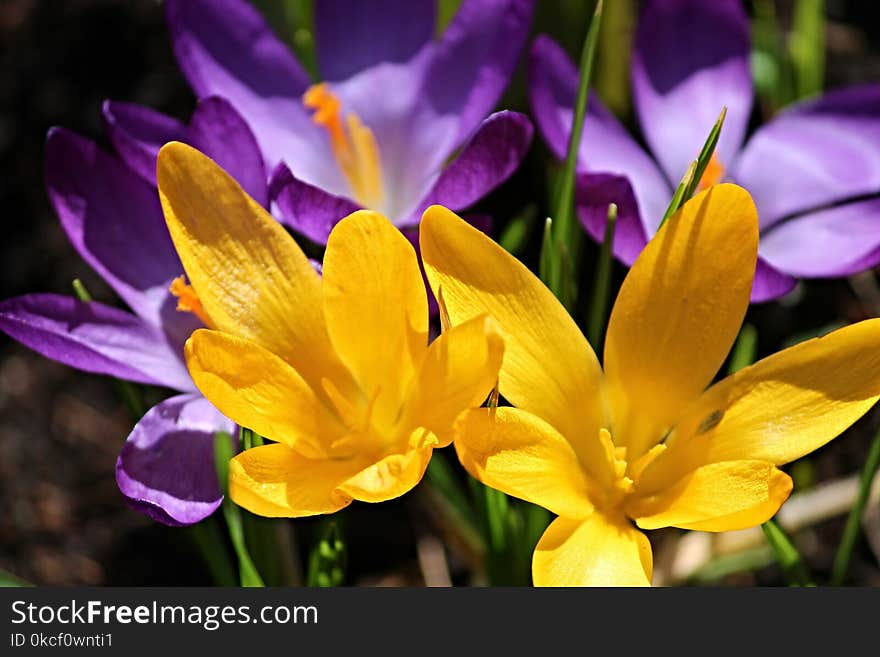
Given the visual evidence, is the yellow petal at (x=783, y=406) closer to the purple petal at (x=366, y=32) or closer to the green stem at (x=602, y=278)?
the green stem at (x=602, y=278)

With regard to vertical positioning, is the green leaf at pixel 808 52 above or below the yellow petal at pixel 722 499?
above

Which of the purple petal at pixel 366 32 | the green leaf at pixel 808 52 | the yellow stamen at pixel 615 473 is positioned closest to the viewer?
the yellow stamen at pixel 615 473

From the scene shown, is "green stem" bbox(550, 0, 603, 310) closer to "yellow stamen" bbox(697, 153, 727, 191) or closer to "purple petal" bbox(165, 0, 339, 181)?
"yellow stamen" bbox(697, 153, 727, 191)

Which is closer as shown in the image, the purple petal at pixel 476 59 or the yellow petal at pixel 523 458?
the yellow petal at pixel 523 458

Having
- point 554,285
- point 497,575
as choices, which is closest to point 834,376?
point 554,285

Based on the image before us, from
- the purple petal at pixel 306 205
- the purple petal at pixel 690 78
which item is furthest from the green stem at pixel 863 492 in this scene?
the purple petal at pixel 306 205

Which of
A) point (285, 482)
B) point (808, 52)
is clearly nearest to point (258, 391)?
point (285, 482)
